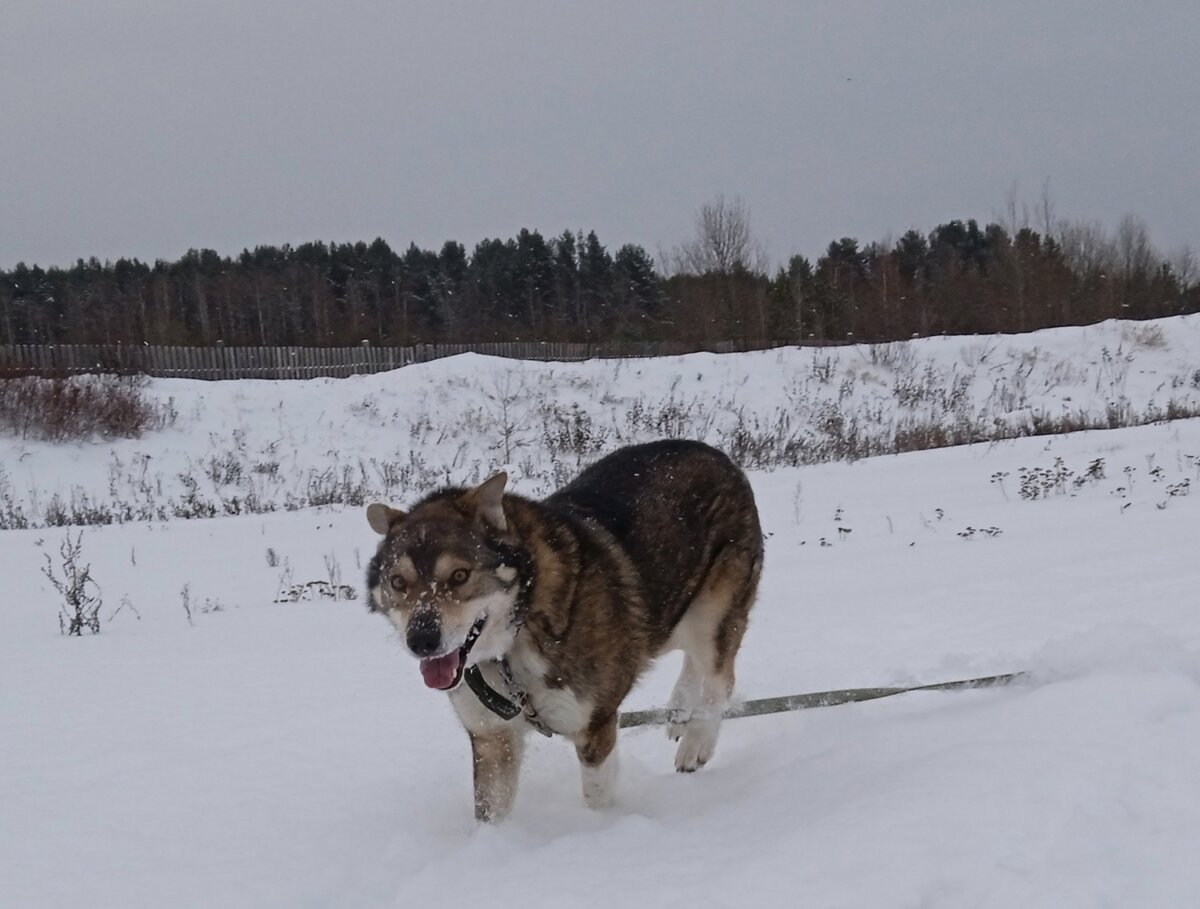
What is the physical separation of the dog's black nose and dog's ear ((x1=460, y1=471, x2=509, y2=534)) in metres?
0.56

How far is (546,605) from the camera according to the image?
3.62m

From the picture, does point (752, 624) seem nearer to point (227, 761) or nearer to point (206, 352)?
point (227, 761)

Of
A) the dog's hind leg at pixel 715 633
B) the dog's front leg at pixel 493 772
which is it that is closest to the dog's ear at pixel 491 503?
the dog's front leg at pixel 493 772

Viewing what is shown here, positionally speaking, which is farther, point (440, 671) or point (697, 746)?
point (697, 746)

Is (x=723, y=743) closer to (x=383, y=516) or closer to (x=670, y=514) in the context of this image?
(x=670, y=514)

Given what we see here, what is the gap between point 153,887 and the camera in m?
3.06

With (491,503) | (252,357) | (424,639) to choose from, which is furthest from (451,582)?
(252,357)

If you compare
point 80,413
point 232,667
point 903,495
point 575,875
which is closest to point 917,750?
point 575,875

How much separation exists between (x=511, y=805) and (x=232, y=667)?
277 centimetres

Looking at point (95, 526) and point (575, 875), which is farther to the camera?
point (95, 526)

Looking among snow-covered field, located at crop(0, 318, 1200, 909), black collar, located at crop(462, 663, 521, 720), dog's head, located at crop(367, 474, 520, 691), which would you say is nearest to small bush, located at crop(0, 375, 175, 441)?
snow-covered field, located at crop(0, 318, 1200, 909)

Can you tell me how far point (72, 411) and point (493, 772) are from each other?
2028 cm

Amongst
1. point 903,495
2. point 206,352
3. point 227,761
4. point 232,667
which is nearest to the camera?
point 227,761

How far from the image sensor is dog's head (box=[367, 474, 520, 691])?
3.21 metres
